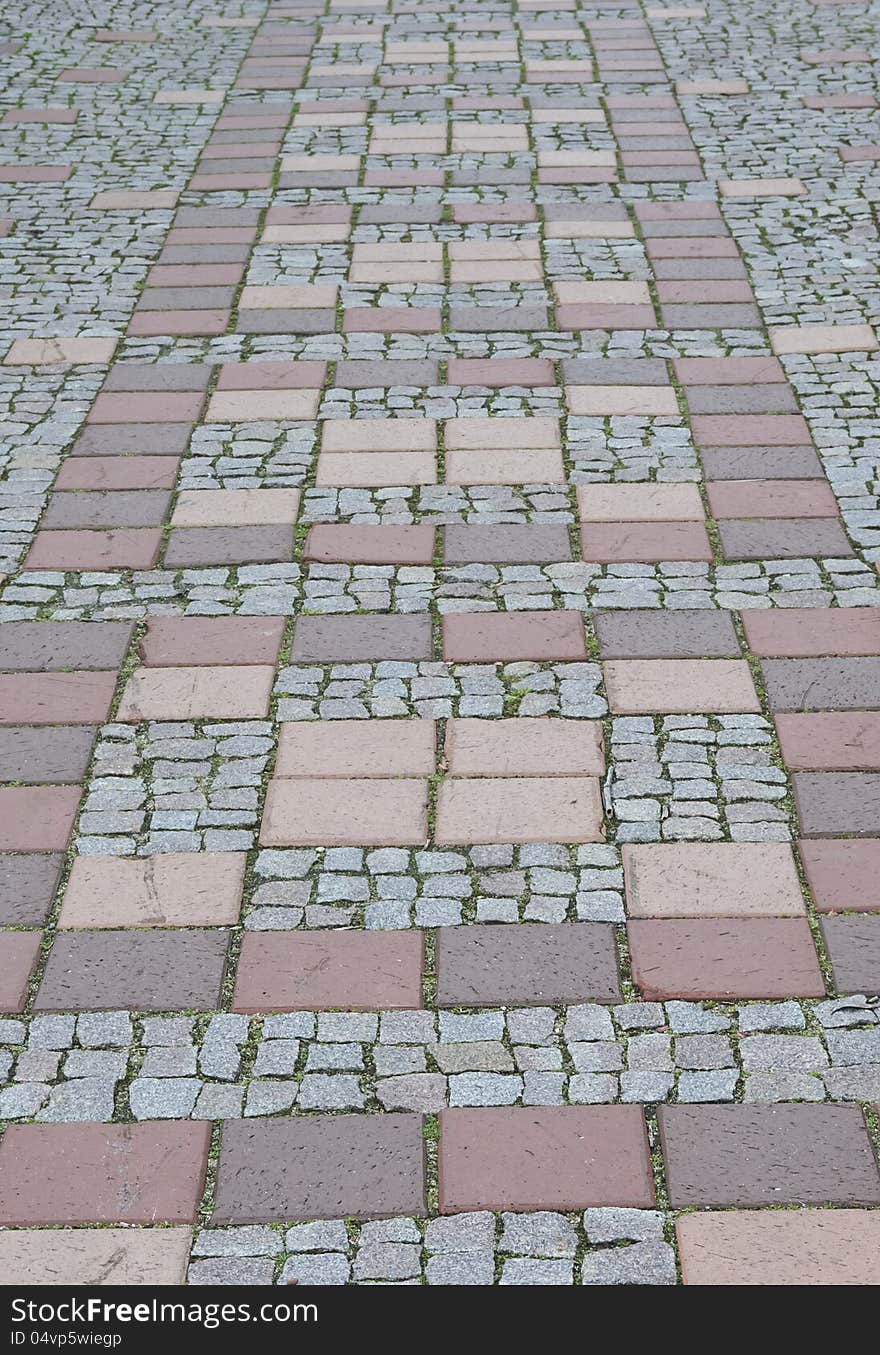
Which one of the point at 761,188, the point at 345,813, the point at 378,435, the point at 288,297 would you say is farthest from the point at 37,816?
the point at 761,188

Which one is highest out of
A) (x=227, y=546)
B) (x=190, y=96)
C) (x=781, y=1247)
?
(x=190, y=96)

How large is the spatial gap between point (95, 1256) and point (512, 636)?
205 centimetres

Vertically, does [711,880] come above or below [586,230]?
below

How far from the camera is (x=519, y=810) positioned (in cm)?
355

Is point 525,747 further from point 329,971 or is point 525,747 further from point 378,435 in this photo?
point 378,435

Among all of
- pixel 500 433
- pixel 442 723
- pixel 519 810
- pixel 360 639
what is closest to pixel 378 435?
pixel 500 433

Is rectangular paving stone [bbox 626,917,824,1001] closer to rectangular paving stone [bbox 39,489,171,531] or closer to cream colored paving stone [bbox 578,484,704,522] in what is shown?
cream colored paving stone [bbox 578,484,704,522]

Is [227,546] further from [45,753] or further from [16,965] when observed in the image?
[16,965]

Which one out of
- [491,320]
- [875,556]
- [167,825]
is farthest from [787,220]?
[167,825]

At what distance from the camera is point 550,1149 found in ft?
9.18

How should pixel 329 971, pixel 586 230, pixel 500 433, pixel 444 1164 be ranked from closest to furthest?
Result: pixel 444 1164 → pixel 329 971 → pixel 500 433 → pixel 586 230

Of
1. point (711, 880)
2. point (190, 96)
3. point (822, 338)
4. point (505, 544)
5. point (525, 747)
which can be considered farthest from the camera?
point (190, 96)

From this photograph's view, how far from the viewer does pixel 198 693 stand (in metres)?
3.95

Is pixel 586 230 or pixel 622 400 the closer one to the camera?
pixel 622 400
